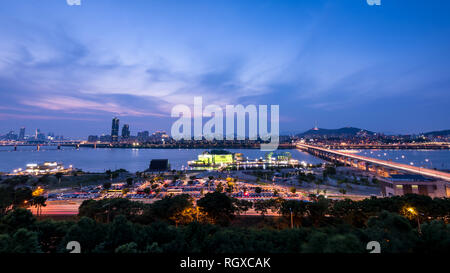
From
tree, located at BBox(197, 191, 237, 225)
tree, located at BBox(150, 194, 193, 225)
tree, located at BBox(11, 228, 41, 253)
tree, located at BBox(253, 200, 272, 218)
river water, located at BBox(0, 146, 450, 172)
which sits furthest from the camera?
river water, located at BBox(0, 146, 450, 172)

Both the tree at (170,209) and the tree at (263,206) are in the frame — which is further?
the tree at (263,206)

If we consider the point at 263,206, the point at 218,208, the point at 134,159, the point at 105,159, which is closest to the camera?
the point at 218,208

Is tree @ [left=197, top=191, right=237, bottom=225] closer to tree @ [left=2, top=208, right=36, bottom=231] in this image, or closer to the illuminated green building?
tree @ [left=2, top=208, right=36, bottom=231]

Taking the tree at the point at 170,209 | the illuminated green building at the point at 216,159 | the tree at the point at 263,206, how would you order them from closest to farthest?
the tree at the point at 170,209
the tree at the point at 263,206
the illuminated green building at the point at 216,159

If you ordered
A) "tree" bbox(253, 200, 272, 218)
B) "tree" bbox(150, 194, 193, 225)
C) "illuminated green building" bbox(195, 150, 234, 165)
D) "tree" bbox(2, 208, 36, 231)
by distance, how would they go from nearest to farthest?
"tree" bbox(2, 208, 36, 231)
"tree" bbox(150, 194, 193, 225)
"tree" bbox(253, 200, 272, 218)
"illuminated green building" bbox(195, 150, 234, 165)

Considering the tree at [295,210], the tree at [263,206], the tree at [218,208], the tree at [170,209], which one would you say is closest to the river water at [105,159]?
the tree at [263,206]

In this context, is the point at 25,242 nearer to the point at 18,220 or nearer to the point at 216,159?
the point at 18,220

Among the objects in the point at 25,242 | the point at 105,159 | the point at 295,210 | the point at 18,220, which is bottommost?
the point at 105,159

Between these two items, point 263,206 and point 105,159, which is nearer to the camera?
point 263,206

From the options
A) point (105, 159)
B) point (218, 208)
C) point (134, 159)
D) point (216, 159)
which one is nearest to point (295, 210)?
point (218, 208)

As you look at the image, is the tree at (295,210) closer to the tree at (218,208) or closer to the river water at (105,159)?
the tree at (218,208)

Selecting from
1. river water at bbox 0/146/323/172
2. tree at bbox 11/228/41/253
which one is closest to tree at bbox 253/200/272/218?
tree at bbox 11/228/41/253

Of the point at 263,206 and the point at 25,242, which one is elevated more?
the point at 25,242
